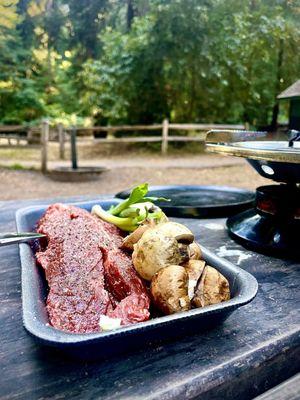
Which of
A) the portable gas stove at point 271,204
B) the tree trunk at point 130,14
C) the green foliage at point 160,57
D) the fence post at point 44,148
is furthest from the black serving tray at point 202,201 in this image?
the tree trunk at point 130,14

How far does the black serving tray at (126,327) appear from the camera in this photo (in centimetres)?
51

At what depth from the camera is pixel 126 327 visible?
21.0 inches

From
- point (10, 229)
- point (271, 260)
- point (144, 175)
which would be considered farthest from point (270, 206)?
point (144, 175)

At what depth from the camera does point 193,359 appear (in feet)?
1.92

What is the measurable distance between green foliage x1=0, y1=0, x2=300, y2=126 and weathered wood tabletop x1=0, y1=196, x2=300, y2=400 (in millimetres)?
9000

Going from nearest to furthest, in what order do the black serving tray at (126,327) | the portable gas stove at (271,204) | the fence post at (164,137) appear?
1. the black serving tray at (126,327)
2. the portable gas stove at (271,204)
3. the fence post at (164,137)

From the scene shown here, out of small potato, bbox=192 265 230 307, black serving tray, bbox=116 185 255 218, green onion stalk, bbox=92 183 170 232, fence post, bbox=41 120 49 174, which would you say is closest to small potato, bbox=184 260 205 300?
small potato, bbox=192 265 230 307

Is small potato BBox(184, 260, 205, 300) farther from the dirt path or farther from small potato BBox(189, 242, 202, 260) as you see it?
the dirt path

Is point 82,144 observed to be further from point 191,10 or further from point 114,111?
point 191,10

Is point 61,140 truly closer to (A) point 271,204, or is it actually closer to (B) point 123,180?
(B) point 123,180

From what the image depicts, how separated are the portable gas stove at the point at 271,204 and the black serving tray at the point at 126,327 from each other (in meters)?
0.34

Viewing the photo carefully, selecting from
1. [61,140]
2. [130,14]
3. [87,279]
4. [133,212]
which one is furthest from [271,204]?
[130,14]

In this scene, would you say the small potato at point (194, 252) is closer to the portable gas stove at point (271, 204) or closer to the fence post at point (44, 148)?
the portable gas stove at point (271, 204)

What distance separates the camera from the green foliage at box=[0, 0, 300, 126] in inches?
383
